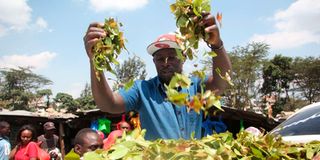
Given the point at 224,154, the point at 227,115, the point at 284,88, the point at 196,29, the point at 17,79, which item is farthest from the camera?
the point at 17,79

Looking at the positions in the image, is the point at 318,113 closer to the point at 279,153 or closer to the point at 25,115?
the point at 279,153

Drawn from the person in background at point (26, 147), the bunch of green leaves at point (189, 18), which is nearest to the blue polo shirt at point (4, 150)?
the person in background at point (26, 147)

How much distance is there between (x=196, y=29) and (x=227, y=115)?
9.26 metres

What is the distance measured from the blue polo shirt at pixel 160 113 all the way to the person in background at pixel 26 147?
382 centimetres

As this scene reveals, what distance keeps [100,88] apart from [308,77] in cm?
3843

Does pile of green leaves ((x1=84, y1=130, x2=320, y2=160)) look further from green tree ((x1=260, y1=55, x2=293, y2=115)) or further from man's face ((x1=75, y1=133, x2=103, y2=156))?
green tree ((x1=260, y1=55, x2=293, y2=115))

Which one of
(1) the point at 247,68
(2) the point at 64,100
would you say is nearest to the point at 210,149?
(1) the point at 247,68

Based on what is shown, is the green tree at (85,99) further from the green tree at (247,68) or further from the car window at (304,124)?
the car window at (304,124)

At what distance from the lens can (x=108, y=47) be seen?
2.13 meters

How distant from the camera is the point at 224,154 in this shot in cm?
150

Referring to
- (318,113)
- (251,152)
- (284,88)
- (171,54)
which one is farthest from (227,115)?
(284,88)

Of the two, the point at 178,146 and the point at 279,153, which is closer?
the point at 178,146

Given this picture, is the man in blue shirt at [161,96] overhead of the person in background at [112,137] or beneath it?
overhead

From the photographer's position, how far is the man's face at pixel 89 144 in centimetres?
354
